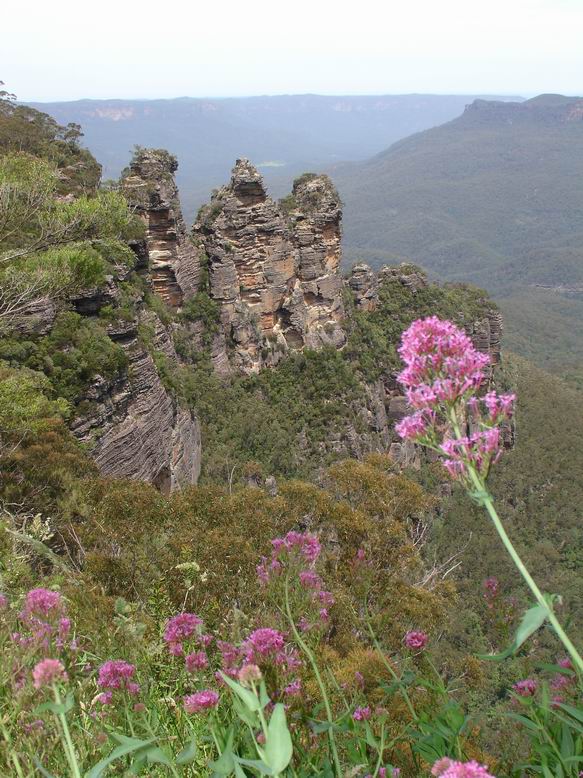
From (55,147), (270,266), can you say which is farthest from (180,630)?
(55,147)

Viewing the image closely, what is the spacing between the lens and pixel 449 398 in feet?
6.84

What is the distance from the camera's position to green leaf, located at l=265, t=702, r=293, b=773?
1694 millimetres

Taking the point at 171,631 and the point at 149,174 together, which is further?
the point at 149,174

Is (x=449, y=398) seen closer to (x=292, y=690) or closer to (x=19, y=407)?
(x=292, y=690)

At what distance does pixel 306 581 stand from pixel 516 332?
279ft

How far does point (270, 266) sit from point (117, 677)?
25.8 m

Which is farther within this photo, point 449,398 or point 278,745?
point 449,398

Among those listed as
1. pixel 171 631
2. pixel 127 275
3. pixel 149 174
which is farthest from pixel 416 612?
pixel 149 174

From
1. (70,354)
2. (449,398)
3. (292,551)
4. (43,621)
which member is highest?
(449,398)

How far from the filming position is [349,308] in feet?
105

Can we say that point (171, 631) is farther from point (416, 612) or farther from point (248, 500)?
point (248, 500)

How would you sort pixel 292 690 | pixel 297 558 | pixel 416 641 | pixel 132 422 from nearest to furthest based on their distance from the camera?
pixel 292 690 → pixel 416 641 → pixel 297 558 → pixel 132 422

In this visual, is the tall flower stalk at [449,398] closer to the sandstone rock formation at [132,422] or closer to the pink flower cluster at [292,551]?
the pink flower cluster at [292,551]

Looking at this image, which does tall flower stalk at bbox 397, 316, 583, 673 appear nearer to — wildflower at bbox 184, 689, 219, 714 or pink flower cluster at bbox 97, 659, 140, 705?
wildflower at bbox 184, 689, 219, 714
